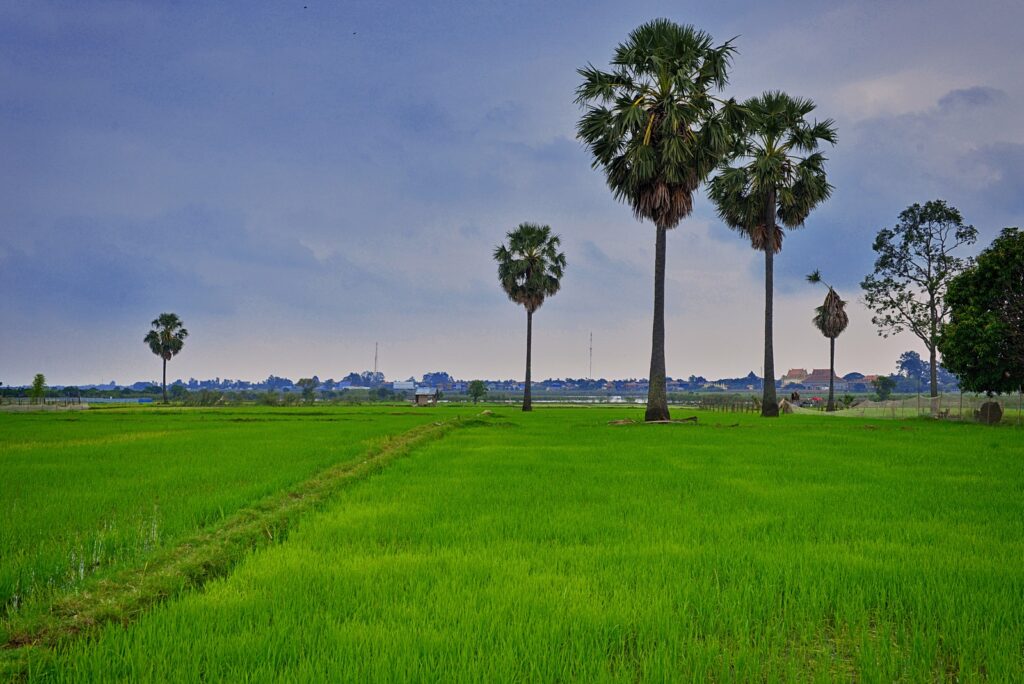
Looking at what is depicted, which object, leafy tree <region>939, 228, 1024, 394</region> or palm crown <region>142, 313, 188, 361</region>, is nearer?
leafy tree <region>939, 228, 1024, 394</region>

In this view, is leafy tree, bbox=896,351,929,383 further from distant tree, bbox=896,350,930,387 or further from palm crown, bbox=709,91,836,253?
palm crown, bbox=709,91,836,253

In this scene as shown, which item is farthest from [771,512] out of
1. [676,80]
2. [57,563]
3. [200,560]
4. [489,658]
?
[676,80]

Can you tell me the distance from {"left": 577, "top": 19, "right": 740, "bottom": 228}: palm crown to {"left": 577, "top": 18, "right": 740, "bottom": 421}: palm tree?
5 cm

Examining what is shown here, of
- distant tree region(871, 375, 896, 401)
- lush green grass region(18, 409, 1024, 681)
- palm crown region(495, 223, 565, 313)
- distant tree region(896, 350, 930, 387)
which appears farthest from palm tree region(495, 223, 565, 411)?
distant tree region(896, 350, 930, 387)

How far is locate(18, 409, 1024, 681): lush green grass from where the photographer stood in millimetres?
3502

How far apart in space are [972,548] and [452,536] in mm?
5394

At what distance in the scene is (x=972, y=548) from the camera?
238 inches

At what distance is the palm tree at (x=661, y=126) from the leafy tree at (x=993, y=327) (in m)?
13.9

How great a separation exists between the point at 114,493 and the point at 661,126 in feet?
85.5

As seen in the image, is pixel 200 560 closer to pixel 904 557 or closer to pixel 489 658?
pixel 489 658

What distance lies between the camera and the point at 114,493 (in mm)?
9414

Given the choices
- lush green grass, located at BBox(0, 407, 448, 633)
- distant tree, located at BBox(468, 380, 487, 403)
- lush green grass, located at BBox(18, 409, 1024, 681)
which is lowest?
distant tree, located at BBox(468, 380, 487, 403)

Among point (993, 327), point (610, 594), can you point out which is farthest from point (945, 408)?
point (610, 594)

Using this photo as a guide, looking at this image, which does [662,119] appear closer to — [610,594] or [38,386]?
[610,594]
